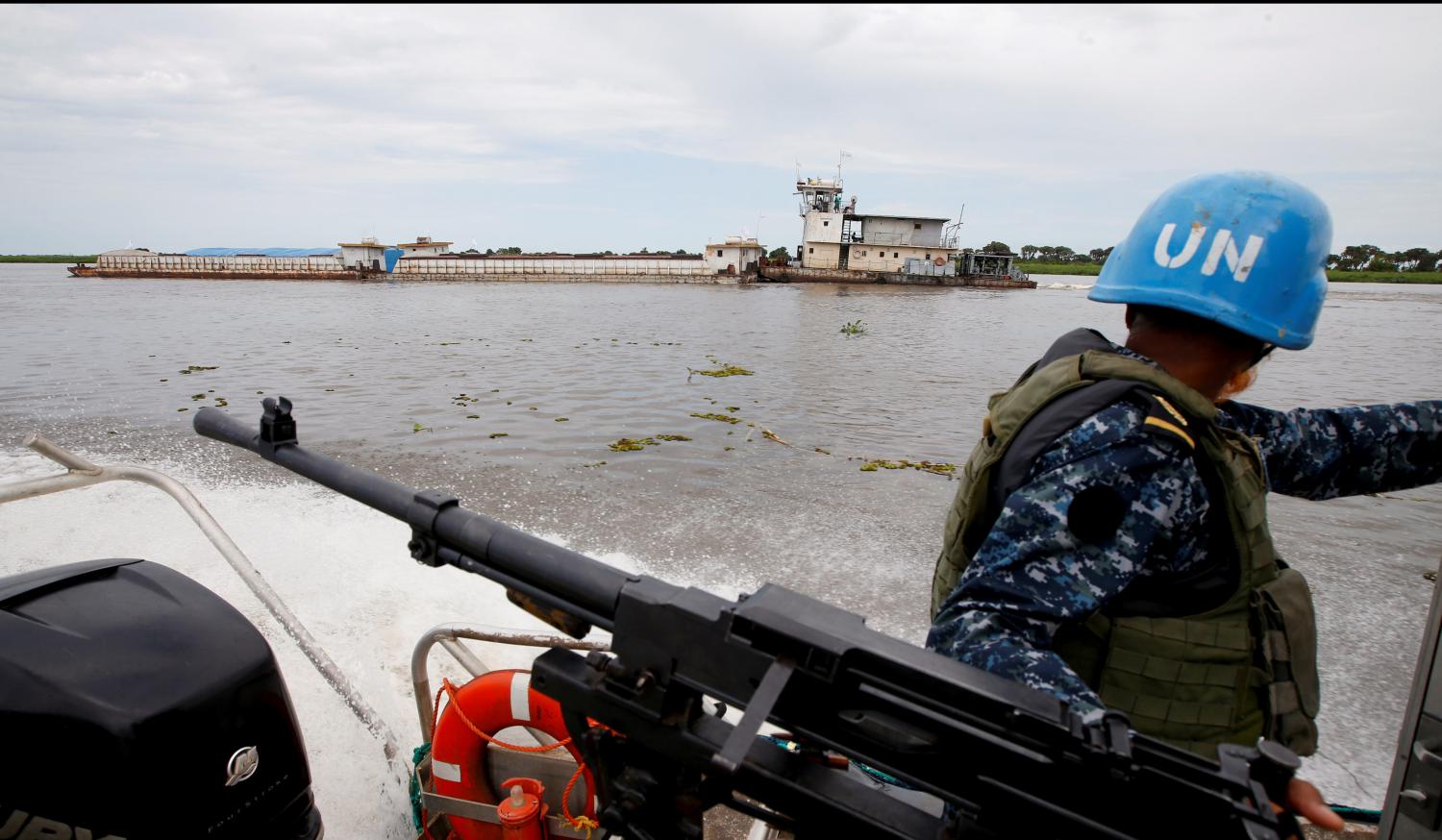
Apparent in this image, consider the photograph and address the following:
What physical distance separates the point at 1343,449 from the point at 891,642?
5.75 feet

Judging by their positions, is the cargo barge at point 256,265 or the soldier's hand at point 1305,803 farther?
the cargo barge at point 256,265

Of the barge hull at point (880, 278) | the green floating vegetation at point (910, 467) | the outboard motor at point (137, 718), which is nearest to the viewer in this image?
the outboard motor at point (137, 718)

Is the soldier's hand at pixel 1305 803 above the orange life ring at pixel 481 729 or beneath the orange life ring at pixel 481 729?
above

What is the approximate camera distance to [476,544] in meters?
1.68

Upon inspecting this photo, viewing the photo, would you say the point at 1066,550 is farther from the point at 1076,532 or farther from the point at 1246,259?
the point at 1246,259

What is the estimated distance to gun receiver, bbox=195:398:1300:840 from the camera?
1.06 metres

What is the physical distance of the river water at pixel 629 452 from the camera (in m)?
4.74

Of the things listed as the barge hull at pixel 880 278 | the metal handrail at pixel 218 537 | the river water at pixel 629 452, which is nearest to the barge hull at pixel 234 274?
the barge hull at pixel 880 278

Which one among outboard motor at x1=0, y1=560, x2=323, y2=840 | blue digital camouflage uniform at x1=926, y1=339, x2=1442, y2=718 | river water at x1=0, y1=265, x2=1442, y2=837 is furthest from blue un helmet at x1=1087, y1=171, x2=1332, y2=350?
river water at x1=0, y1=265, x2=1442, y2=837

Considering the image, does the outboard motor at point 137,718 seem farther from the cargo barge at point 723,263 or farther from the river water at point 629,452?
the cargo barge at point 723,263

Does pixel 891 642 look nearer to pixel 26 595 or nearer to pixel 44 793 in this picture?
pixel 44 793

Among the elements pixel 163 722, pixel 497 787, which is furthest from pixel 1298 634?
pixel 163 722

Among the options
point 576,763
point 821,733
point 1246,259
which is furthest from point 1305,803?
point 576,763

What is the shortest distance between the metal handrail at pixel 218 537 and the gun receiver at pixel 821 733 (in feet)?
5.24
